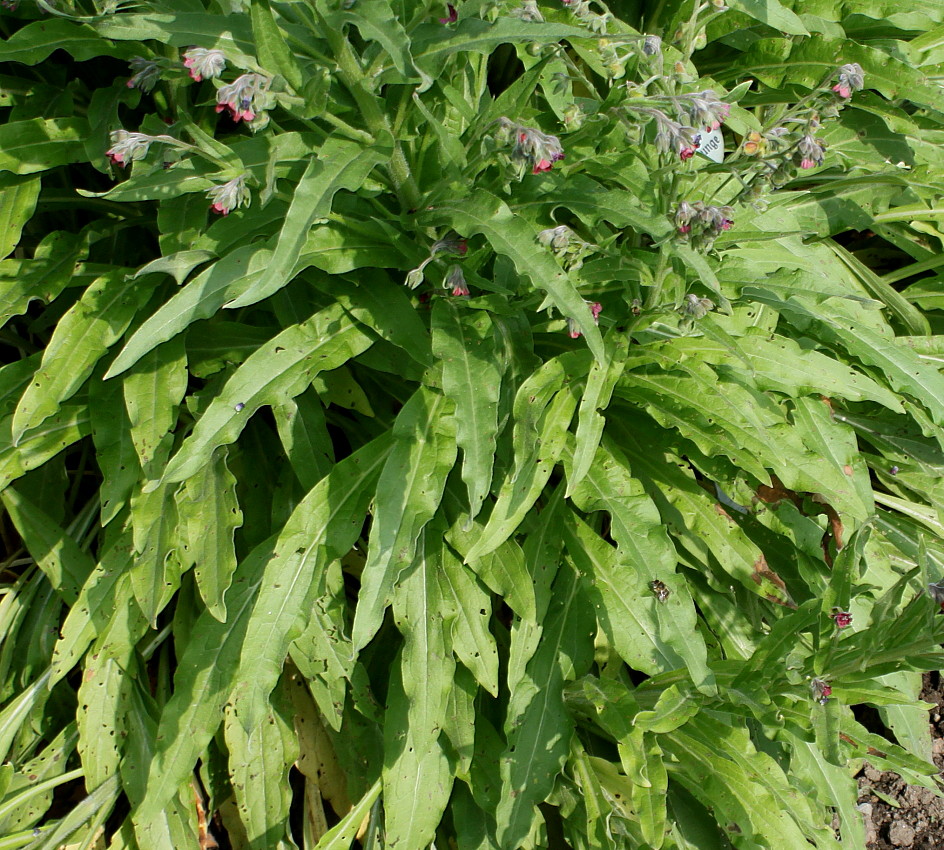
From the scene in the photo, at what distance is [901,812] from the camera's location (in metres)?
3.20

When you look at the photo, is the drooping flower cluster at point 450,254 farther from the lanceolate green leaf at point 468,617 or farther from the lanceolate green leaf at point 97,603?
the lanceolate green leaf at point 97,603

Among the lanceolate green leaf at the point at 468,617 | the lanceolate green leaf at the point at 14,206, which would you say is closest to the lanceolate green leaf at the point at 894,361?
the lanceolate green leaf at the point at 468,617

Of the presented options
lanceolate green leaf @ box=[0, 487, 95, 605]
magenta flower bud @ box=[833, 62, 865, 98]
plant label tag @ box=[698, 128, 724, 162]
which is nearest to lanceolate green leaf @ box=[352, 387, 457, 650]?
plant label tag @ box=[698, 128, 724, 162]

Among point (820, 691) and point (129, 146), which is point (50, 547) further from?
point (820, 691)

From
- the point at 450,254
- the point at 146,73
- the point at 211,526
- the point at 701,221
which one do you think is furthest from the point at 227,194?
the point at 701,221

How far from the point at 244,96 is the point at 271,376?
0.77 m

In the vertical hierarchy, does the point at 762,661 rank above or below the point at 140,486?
above

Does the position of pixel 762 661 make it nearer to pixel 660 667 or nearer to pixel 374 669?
pixel 660 667

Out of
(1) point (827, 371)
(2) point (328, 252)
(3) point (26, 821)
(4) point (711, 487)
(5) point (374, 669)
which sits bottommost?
(3) point (26, 821)

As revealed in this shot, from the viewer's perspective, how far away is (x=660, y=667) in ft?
8.34

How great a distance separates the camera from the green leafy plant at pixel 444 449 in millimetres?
2270

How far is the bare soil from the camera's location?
10.3 feet

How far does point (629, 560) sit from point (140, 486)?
1505 mm

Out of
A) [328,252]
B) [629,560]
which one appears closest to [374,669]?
[629,560]
